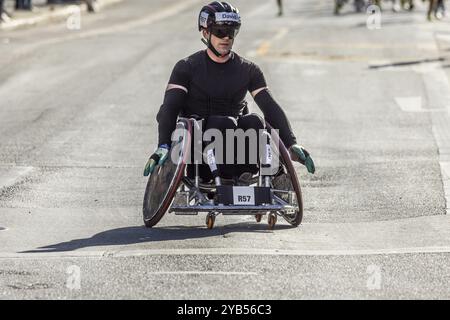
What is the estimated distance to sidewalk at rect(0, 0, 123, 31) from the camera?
136 feet

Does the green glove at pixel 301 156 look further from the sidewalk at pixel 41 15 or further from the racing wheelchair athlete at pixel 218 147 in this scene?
the sidewalk at pixel 41 15

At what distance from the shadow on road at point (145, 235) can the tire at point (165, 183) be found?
0.51 feet

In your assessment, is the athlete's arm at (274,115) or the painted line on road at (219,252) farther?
the athlete's arm at (274,115)

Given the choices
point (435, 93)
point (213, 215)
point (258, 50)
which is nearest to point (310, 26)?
point (258, 50)

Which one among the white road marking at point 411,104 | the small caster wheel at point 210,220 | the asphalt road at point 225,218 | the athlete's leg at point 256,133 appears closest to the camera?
the asphalt road at point 225,218

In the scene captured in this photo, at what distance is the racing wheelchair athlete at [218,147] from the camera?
11.1 metres

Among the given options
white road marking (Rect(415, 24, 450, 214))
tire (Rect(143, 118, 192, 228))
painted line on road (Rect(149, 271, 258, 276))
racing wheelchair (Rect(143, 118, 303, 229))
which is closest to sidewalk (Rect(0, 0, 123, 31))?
white road marking (Rect(415, 24, 450, 214))

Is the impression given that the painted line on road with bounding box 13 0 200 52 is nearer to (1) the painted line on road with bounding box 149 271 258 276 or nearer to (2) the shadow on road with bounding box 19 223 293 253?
(2) the shadow on road with bounding box 19 223 293 253

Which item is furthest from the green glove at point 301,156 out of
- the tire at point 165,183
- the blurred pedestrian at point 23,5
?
the blurred pedestrian at point 23,5

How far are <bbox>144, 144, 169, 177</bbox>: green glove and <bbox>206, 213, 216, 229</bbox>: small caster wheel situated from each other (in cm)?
63

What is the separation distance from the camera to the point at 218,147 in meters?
11.4
